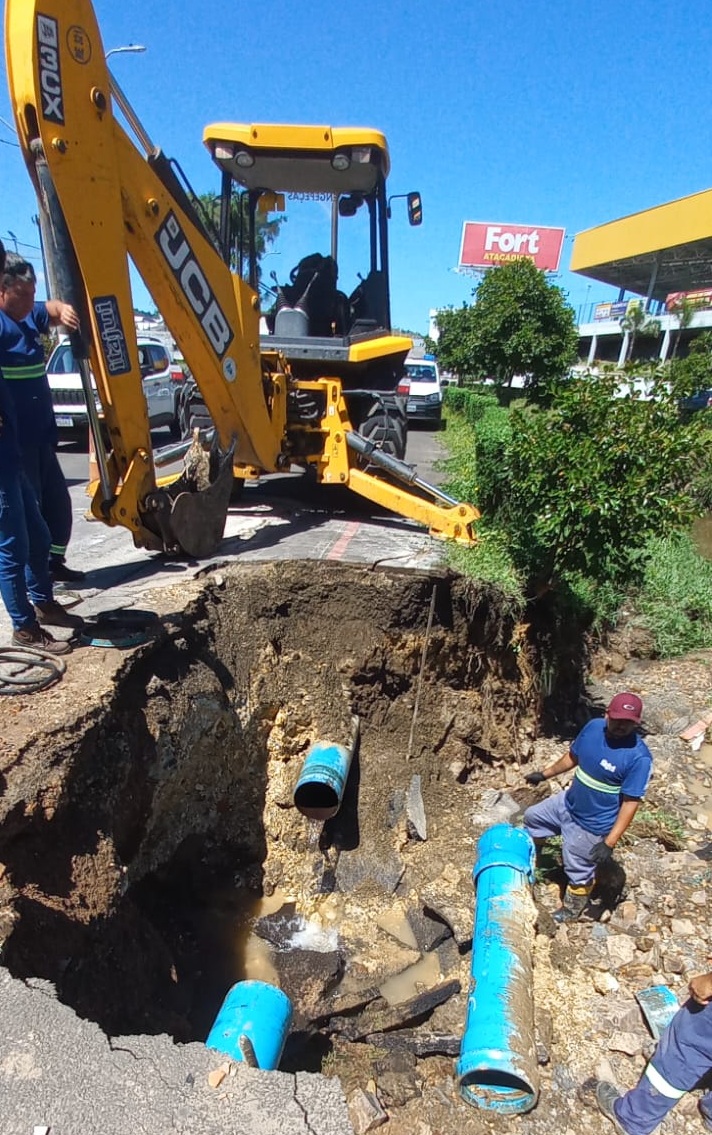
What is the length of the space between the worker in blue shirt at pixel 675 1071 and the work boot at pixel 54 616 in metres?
→ 3.69

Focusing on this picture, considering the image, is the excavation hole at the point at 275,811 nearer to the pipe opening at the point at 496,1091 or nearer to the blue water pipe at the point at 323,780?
the blue water pipe at the point at 323,780

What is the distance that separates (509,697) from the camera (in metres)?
5.95

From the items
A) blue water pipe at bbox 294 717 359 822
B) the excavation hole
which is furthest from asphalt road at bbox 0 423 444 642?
blue water pipe at bbox 294 717 359 822

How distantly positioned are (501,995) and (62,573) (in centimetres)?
383

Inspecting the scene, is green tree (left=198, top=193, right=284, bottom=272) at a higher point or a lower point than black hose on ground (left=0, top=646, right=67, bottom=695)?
higher

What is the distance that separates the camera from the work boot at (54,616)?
12.4ft

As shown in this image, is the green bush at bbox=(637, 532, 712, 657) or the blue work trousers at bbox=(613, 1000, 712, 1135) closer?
the blue work trousers at bbox=(613, 1000, 712, 1135)

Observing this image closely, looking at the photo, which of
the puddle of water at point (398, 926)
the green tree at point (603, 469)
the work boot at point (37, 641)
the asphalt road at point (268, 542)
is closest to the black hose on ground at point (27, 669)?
the work boot at point (37, 641)

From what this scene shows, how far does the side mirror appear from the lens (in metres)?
6.16

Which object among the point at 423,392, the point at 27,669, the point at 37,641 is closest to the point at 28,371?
the point at 37,641

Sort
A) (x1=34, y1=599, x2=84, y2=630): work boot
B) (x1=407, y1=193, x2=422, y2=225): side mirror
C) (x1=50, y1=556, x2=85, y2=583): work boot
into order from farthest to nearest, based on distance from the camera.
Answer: (x1=407, y1=193, x2=422, y2=225): side mirror
(x1=50, y1=556, x2=85, y2=583): work boot
(x1=34, y1=599, x2=84, y2=630): work boot

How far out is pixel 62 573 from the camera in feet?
15.0

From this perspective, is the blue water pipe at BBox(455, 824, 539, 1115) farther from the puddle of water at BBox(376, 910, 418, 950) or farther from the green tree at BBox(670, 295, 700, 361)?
the green tree at BBox(670, 295, 700, 361)

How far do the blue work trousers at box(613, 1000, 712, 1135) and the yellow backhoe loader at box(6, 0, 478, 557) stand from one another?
12.5 ft
